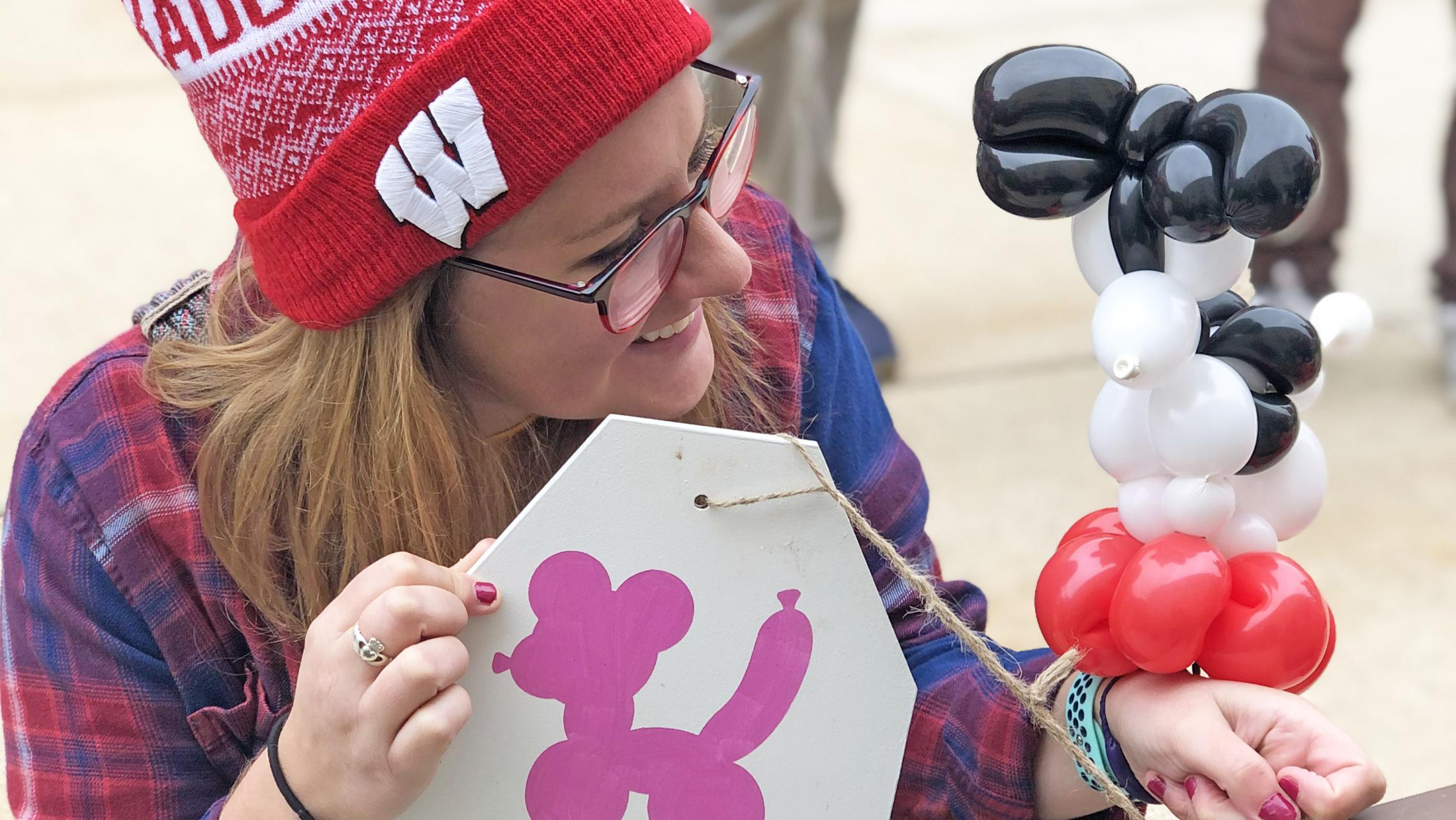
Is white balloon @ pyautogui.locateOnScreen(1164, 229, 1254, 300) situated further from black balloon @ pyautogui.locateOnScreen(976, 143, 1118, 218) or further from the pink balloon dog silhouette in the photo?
the pink balloon dog silhouette

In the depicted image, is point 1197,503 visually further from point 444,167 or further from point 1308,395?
point 444,167

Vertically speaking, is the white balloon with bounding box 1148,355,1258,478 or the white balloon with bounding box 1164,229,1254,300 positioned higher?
the white balloon with bounding box 1164,229,1254,300

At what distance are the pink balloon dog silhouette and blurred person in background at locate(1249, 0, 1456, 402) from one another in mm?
2225

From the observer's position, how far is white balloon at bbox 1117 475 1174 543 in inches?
31.0

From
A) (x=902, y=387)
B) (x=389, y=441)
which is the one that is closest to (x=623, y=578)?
(x=389, y=441)

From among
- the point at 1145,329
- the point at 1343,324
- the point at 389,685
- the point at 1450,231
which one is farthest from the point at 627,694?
the point at 1450,231

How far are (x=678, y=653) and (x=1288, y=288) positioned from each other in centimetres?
248

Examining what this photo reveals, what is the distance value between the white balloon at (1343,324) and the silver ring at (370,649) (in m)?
0.59

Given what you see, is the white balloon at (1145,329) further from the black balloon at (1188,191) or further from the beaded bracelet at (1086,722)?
the beaded bracelet at (1086,722)

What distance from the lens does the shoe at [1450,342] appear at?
9.44 feet

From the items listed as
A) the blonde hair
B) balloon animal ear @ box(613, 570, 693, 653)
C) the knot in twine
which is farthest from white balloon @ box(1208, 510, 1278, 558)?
the blonde hair

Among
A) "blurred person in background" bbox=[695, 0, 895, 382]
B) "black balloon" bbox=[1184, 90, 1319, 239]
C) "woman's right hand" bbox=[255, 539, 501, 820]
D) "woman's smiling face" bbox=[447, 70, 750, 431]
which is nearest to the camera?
"black balloon" bbox=[1184, 90, 1319, 239]

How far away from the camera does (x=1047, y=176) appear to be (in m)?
0.76

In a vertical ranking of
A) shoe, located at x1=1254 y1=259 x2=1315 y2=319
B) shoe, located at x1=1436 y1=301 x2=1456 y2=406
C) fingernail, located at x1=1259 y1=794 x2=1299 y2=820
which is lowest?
shoe, located at x1=1436 y1=301 x2=1456 y2=406
